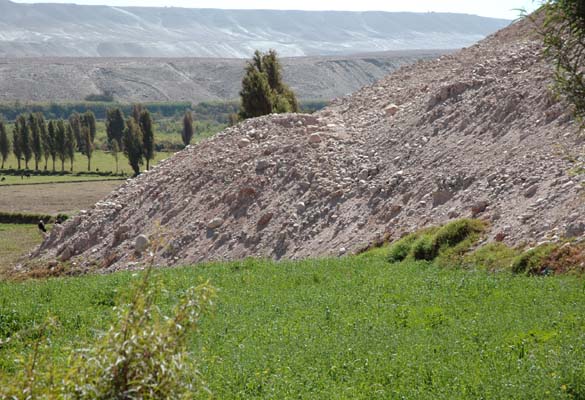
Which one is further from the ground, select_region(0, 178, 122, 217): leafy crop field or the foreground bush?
the foreground bush

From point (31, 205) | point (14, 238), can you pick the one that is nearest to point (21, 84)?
point (31, 205)

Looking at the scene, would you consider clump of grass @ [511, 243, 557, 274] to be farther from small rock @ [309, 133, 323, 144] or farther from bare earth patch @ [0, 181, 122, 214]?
bare earth patch @ [0, 181, 122, 214]

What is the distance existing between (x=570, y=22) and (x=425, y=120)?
1476cm

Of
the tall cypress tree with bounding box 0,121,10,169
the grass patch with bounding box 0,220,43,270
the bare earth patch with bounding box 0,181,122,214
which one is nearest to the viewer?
the grass patch with bounding box 0,220,43,270

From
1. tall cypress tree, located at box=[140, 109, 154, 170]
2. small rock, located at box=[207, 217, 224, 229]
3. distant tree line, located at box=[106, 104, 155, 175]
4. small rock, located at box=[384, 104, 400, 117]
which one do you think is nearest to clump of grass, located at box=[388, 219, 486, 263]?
small rock, located at box=[207, 217, 224, 229]

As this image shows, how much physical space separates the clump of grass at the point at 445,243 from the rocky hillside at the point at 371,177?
1.68 feet

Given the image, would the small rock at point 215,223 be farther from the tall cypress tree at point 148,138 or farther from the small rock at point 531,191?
the tall cypress tree at point 148,138

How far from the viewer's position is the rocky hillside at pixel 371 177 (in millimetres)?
17719

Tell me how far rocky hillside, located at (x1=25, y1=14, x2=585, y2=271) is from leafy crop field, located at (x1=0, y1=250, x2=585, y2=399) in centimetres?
337

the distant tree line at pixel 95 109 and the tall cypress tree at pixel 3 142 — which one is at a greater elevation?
the tall cypress tree at pixel 3 142

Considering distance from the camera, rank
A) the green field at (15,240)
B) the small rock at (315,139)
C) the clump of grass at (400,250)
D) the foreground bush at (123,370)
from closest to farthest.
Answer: the foreground bush at (123,370) < the clump of grass at (400,250) < the small rock at (315,139) < the green field at (15,240)

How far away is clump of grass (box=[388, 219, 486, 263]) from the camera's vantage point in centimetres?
1593

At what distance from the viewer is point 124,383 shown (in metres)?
4.44

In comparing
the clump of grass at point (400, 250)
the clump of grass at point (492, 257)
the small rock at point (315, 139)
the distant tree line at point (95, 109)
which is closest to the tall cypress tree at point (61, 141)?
the distant tree line at point (95, 109)
